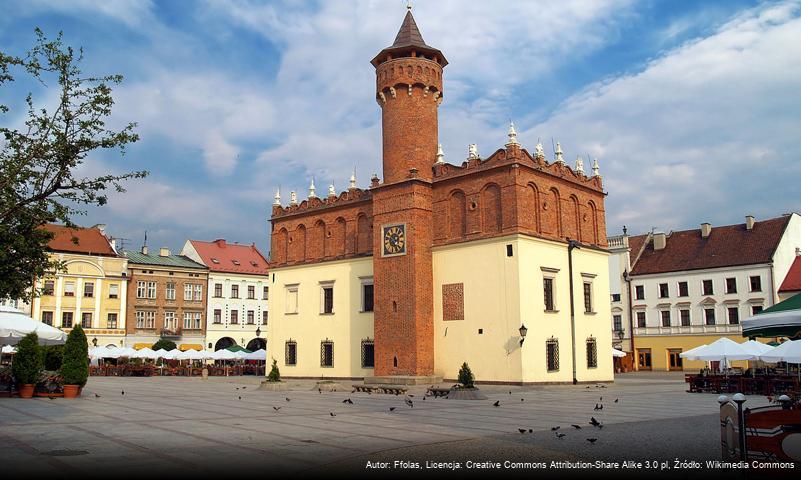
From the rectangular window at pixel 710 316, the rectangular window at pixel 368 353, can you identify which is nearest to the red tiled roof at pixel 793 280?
the rectangular window at pixel 710 316

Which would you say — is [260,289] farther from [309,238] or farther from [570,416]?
[570,416]

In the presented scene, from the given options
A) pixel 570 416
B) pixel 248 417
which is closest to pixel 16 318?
pixel 248 417

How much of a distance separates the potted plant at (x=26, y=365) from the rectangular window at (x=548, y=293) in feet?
69.2

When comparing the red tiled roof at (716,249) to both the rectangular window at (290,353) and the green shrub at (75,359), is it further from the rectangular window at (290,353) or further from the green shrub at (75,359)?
the green shrub at (75,359)

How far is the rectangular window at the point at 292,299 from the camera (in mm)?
41312

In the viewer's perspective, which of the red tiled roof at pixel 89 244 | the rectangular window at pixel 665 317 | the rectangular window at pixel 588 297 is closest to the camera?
the rectangular window at pixel 588 297

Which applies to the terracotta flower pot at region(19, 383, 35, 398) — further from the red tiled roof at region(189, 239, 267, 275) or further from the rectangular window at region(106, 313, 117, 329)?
the red tiled roof at region(189, 239, 267, 275)

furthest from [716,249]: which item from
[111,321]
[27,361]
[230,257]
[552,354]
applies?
[111,321]

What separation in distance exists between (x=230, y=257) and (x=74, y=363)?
44168 mm

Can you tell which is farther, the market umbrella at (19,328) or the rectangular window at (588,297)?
the rectangular window at (588,297)

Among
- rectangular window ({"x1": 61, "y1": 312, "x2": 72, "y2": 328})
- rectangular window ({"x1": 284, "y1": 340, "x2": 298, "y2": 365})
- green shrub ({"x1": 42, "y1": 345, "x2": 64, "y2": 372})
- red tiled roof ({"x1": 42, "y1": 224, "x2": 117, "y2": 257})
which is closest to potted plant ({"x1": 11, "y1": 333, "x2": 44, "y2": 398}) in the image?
green shrub ({"x1": 42, "y1": 345, "x2": 64, "y2": 372})

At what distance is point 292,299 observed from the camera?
41594 mm

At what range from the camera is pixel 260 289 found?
218 feet

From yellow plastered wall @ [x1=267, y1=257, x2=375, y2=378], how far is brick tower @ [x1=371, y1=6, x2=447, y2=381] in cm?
310
